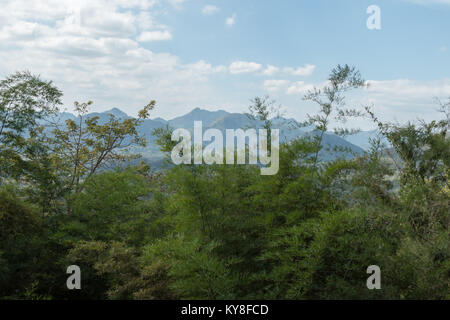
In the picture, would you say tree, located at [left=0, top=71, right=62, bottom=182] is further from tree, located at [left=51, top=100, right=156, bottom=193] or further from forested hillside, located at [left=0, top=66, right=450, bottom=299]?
tree, located at [left=51, top=100, right=156, bottom=193]

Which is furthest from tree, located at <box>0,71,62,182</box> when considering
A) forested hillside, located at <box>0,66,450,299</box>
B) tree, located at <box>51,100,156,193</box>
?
tree, located at <box>51,100,156,193</box>

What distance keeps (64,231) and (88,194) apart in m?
0.70

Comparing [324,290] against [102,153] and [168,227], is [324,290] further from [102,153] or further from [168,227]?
[102,153]

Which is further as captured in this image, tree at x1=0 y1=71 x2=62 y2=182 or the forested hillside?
tree at x1=0 y1=71 x2=62 y2=182

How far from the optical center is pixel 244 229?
495 cm

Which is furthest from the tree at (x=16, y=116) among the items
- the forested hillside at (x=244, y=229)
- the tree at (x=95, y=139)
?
the tree at (x=95, y=139)

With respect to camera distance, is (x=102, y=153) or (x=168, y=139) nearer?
(x=168, y=139)

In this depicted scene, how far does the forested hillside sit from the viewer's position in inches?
161

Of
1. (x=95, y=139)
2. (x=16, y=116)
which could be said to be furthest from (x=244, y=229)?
(x=95, y=139)

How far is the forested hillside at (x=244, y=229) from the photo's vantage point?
4.09 m

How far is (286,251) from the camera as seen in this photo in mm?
4207

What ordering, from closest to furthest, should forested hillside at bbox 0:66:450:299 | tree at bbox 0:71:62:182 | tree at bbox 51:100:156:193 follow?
1. forested hillside at bbox 0:66:450:299
2. tree at bbox 0:71:62:182
3. tree at bbox 51:100:156:193
